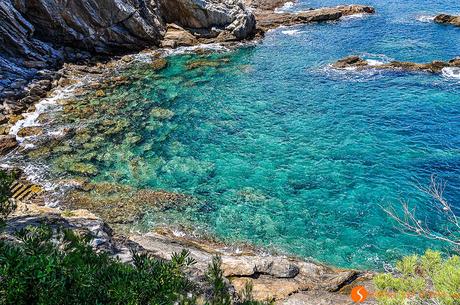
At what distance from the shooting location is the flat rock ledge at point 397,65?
3931 cm

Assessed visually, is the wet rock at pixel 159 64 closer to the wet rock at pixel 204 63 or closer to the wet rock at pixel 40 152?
the wet rock at pixel 204 63

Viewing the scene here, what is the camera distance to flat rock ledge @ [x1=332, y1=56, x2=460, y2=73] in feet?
129

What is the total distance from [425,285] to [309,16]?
2373 inches

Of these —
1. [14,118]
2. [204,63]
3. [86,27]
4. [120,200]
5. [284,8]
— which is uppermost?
[86,27]

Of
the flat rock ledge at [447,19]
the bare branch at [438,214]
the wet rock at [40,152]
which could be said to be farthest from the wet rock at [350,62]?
the wet rock at [40,152]

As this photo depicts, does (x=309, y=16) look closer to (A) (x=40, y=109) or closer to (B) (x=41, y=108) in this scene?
(B) (x=41, y=108)

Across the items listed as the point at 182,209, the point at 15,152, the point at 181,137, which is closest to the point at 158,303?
the point at 182,209

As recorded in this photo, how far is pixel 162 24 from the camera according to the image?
2039 inches

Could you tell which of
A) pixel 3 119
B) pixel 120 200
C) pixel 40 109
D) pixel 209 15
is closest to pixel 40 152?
pixel 3 119

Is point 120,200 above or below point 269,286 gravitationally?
above

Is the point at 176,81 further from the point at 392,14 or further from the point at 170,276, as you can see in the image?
the point at 392,14

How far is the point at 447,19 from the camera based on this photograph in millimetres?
53344

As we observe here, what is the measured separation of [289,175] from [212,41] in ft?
109

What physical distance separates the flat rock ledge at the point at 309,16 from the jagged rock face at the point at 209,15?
19.9 ft
